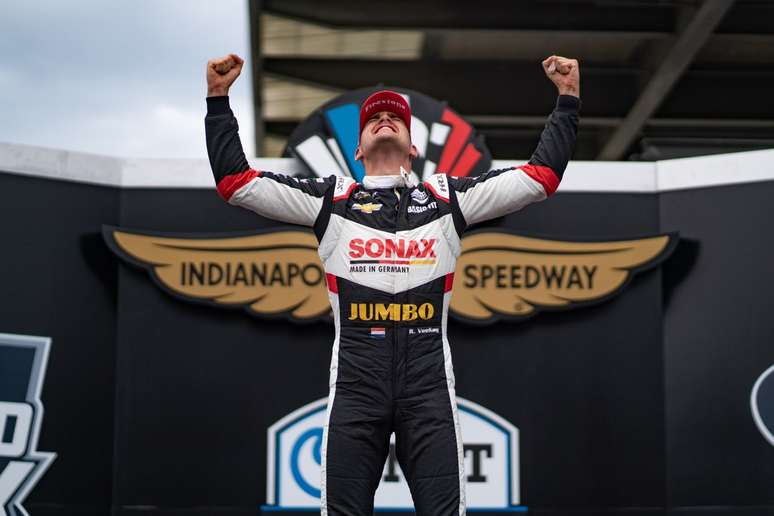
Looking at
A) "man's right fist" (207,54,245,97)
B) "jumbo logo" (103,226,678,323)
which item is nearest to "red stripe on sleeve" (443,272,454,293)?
"man's right fist" (207,54,245,97)

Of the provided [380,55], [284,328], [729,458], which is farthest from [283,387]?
[380,55]

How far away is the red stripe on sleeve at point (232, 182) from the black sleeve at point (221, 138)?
0.01 metres

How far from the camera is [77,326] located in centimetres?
524

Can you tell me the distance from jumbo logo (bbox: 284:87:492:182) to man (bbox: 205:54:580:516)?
8.24ft

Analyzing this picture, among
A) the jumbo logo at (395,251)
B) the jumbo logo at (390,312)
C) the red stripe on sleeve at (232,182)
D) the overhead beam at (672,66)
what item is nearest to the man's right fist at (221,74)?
the red stripe on sleeve at (232,182)

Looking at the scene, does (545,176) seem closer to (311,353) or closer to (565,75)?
(565,75)

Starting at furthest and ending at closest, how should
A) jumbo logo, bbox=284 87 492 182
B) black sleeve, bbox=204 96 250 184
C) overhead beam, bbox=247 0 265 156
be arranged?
overhead beam, bbox=247 0 265 156, jumbo logo, bbox=284 87 492 182, black sleeve, bbox=204 96 250 184

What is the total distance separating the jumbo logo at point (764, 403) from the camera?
5.21 m

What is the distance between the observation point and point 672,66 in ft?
42.2

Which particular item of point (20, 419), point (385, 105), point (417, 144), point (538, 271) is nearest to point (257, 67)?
point (417, 144)

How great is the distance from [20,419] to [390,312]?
117 inches

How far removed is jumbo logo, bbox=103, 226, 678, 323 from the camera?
5.36m

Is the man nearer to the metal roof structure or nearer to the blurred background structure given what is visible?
the blurred background structure

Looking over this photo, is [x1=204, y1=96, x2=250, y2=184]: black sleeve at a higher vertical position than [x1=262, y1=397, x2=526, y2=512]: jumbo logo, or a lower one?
higher
